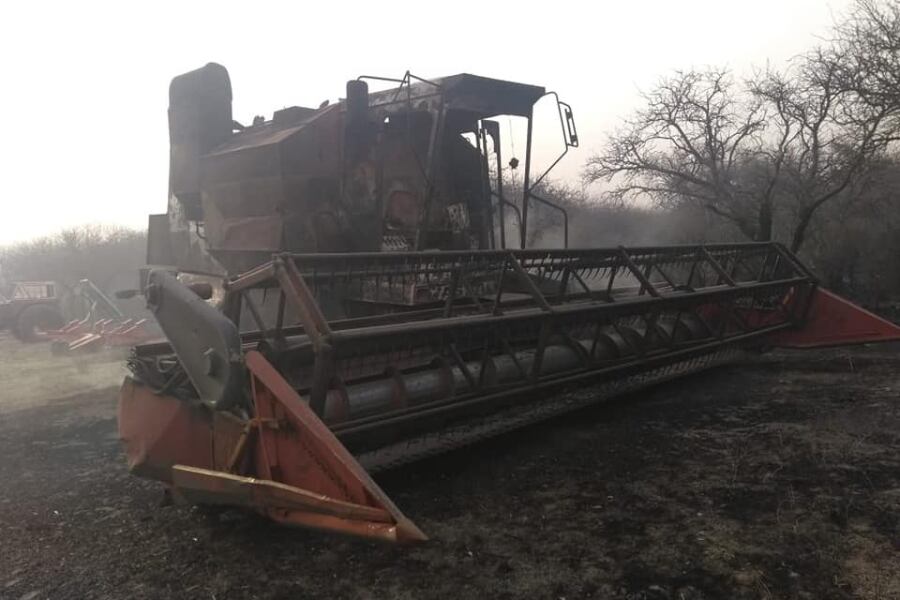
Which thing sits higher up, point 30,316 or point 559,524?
point 30,316

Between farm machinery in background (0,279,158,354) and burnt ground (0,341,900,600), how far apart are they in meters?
6.17

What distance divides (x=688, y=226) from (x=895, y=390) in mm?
9392

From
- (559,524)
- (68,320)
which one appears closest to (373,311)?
(559,524)

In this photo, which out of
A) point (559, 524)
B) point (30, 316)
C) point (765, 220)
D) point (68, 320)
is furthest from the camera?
point (68, 320)

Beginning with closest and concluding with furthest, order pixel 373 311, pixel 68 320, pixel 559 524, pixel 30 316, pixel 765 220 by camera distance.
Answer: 1. pixel 559 524
2. pixel 373 311
3. pixel 765 220
4. pixel 30 316
5. pixel 68 320

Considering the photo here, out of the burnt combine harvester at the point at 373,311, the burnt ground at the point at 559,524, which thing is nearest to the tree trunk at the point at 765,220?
the burnt combine harvester at the point at 373,311

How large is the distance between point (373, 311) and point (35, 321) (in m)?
10.4

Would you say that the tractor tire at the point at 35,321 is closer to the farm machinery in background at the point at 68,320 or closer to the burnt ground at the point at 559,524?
the farm machinery in background at the point at 68,320

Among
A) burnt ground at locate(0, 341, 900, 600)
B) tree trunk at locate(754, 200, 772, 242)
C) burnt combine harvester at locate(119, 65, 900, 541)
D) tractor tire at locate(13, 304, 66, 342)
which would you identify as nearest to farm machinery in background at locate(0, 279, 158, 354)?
tractor tire at locate(13, 304, 66, 342)

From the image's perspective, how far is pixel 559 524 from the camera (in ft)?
10.0

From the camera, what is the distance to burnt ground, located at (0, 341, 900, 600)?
2.54 meters

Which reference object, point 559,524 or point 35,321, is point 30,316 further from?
point 559,524

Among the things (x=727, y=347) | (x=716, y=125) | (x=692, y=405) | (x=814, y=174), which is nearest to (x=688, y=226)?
(x=716, y=125)

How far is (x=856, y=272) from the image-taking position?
1137 centimetres
